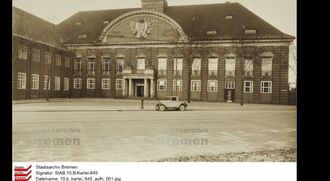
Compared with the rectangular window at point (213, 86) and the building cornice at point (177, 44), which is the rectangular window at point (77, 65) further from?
the rectangular window at point (213, 86)

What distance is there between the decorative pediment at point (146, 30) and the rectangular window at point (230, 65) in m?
1.40

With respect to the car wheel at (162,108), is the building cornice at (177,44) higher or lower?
higher

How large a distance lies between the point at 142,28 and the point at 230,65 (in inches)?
108

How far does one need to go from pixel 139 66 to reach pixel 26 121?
9.45ft

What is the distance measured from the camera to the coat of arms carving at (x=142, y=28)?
Result: 8023 millimetres

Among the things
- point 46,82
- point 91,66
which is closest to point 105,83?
point 91,66

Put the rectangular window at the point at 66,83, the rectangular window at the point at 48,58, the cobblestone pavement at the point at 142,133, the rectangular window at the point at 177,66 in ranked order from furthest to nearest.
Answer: the rectangular window at the point at 48,58 < the rectangular window at the point at 177,66 < the rectangular window at the point at 66,83 < the cobblestone pavement at the point at 142,133

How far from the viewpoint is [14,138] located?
5617 mm

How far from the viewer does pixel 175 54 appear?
25.6ft

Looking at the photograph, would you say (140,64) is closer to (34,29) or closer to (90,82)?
(90,82)

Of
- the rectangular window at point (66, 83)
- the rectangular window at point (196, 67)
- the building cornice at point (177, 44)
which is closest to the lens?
the rectangular window at point (66, 83)

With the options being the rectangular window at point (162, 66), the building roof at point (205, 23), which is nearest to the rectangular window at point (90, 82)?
the building roof at point (205, 23)
